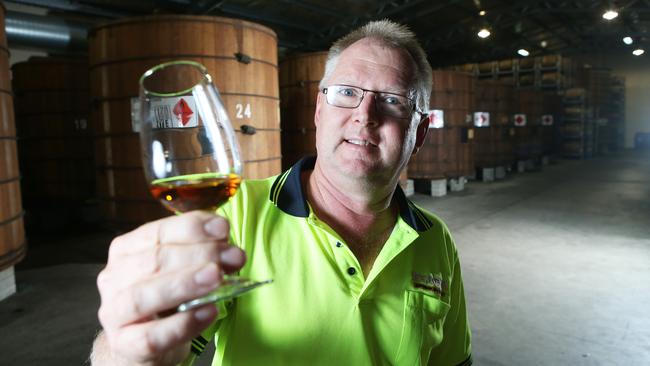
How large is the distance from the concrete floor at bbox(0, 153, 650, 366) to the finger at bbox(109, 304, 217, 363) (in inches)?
142

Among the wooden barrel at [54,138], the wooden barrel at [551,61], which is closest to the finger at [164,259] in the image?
the wooden barrel at [54,138]

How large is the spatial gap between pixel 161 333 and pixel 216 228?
0.20 meters

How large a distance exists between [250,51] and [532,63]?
17570 mm

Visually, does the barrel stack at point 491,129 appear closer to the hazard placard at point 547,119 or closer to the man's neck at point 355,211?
the hazard placard at point 547,119

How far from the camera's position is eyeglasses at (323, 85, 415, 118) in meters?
1.62

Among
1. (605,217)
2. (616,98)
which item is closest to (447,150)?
(605,217)

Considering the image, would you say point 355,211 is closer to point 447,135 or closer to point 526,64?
point 447,135

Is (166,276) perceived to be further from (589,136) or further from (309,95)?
(589,136)

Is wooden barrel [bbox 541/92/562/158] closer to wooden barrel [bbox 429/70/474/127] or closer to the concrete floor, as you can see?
wooden barrel [bbox 429/70/474/127]

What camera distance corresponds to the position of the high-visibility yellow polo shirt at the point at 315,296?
55.6 inches

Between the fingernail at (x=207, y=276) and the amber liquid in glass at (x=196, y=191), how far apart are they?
0.53 feet

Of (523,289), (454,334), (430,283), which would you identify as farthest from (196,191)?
(523,289)

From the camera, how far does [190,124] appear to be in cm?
88

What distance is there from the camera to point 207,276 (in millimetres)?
729
